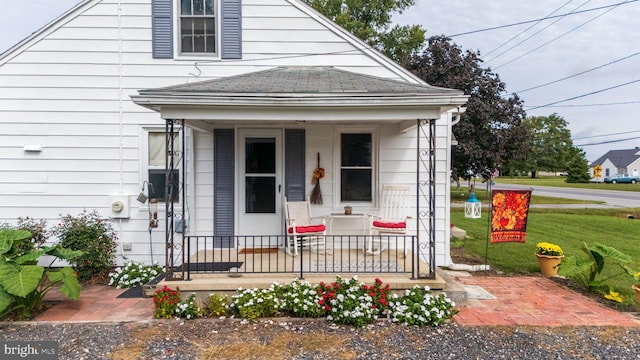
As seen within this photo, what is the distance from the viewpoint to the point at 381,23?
778 inches

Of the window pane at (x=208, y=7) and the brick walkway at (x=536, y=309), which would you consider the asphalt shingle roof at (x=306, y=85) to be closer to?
the window pane at (x=208, y=7)

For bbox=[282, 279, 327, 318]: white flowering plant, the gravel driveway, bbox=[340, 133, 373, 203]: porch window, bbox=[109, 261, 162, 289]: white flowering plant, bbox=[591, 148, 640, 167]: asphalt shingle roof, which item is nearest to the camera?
the gravel driveway

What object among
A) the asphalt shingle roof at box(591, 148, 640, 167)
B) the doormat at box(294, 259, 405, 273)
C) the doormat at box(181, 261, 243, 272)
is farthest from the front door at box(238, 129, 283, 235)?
the asphalt shingle roof at box(591, 148, 640, 167)

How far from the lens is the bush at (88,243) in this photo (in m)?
5.50

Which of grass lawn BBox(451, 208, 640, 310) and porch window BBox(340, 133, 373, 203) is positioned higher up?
porch window BBox(340, 133, 373, 203)

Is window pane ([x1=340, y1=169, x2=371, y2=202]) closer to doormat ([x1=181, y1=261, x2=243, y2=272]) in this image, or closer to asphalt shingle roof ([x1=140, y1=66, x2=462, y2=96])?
asphalt shingle roof ([x1=140, y1=66, x2=462, y2=96])

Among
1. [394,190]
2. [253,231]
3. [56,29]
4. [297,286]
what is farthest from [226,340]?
[56,29]

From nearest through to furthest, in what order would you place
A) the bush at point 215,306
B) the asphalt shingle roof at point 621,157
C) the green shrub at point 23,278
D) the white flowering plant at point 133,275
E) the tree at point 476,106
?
Result: the green shrub at point 23,278 → the bush at point 215,306 → the white flowering plant at point 133,275 → the tree at point 476,106 → the asphalt shingle roof at point 621,157

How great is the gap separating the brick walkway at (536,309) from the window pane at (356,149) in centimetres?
265

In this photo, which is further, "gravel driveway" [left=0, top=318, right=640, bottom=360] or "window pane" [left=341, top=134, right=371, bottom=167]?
"window pane" [left=341, top=134, right=371, bottom=167]

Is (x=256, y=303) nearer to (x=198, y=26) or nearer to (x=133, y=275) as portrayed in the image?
(x=133, y=275)

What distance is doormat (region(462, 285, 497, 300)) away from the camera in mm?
4945

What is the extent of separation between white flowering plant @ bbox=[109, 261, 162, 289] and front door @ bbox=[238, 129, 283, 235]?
1.51 meters

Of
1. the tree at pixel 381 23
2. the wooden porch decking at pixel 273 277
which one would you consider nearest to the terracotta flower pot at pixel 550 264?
the wooden porch decking at pixel 273 277
